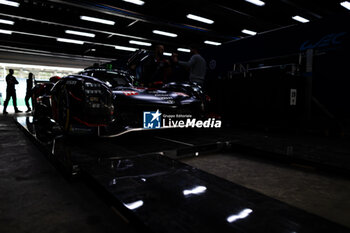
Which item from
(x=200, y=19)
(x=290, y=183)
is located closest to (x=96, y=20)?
(x=200, y=19)

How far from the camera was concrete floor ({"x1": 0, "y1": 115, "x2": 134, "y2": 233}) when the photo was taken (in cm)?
106

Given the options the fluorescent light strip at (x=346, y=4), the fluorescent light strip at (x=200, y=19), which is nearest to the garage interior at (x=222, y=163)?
the fluorescent light strip at (x=200, y=19)

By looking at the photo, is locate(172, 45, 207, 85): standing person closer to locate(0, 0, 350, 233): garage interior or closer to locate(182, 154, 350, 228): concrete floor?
locate(0, 0, 350, 233): garage interior

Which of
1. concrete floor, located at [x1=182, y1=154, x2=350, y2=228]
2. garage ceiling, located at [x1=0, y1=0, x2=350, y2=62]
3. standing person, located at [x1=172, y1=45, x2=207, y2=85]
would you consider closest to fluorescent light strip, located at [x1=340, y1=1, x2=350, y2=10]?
Result: garage ceiling, located at [x1=0, y1=0, x2=350, y2=62]

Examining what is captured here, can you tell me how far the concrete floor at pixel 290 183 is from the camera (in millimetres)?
1314

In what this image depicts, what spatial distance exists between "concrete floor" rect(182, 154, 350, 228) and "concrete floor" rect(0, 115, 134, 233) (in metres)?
1.02

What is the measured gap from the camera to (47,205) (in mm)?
1260

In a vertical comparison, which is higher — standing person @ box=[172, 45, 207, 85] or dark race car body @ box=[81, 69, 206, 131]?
standing person @ box=[172, 45, 207, 85]

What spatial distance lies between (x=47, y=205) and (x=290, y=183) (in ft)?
5.45

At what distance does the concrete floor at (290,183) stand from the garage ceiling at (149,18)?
6.42 meters

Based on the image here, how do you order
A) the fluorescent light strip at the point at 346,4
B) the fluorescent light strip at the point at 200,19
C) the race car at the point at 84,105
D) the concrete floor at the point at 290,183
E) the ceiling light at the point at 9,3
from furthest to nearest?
the fluorescent light strip at the point at 200,19 → the fluorescent light strip at the point at 346,4 → the ceiling light at the point at 9,3 → the race car at the point at 84,105 → the concrete floor at the point at 290,183

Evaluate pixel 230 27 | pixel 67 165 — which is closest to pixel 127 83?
pixel 67 165

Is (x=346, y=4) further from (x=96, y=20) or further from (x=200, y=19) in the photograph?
(x=96, y=20)

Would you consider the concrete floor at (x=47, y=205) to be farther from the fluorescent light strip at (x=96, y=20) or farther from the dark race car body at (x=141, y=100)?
the fluorescent light strip at (x=96, y=20)
